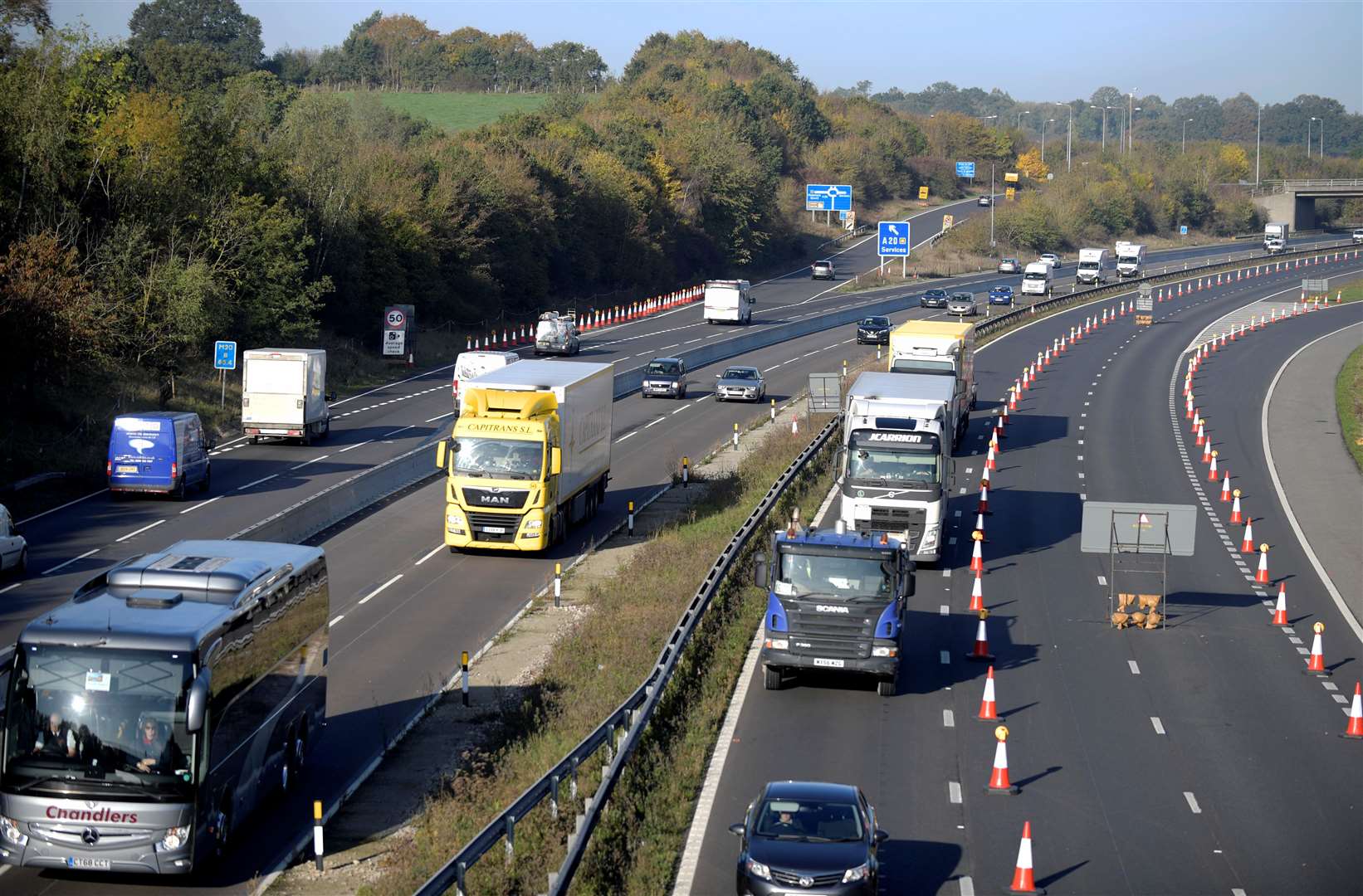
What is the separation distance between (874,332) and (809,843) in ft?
211

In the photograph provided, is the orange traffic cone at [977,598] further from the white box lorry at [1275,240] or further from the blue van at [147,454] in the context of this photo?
the white box lorry at [1275,240]

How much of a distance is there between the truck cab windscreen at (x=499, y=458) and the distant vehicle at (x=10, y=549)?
349 inches

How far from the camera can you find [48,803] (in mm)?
13539

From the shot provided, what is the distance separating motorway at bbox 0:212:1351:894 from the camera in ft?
64.4

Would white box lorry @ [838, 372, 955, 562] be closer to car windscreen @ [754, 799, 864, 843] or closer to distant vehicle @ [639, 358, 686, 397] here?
car windscreen @ [754, 799, 864, 843]

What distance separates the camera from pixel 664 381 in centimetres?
5894

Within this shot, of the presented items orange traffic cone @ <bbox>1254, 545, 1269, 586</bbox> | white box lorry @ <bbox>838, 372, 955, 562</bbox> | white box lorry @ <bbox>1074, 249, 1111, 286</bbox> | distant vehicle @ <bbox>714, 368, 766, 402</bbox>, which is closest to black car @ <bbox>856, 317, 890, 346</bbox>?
distant vehicle @ <bbox>714, 368, 766, 402</bbox>

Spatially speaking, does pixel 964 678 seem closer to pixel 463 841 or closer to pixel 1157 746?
pixel 1157 746

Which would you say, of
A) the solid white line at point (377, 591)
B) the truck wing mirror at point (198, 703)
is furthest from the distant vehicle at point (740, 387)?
the truck wing mirror at point (198, 703)

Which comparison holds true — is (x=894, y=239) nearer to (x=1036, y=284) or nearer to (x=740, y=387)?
(x=1036, y=284)

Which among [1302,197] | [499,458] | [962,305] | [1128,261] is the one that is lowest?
[499,458]

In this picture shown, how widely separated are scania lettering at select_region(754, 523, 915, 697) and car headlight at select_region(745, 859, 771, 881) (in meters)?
7.84

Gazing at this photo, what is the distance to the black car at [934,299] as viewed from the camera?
299 feet

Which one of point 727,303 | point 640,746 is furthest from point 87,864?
point 727,303
